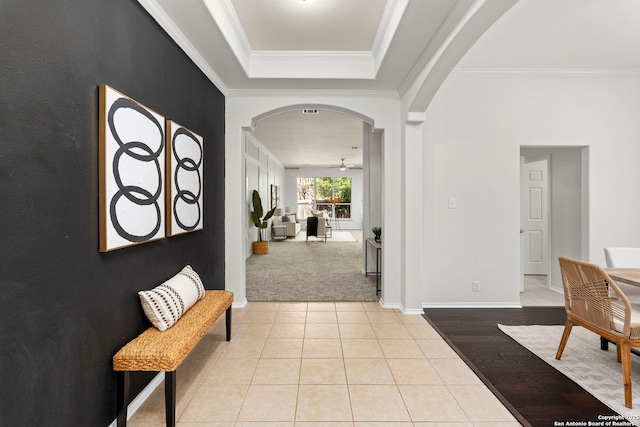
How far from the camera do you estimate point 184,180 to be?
243 centimetres

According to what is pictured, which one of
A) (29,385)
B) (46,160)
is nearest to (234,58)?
(46,160)

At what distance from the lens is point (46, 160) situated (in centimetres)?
125

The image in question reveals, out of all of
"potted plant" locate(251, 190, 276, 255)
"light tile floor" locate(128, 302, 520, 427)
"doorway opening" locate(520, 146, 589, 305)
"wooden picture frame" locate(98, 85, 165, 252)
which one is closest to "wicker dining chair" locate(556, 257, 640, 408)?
"light tile floor" locate(128, 302, 520, 427)

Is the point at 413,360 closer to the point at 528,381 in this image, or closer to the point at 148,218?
the point at 528,381

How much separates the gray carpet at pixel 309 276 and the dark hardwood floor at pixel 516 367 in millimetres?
1120

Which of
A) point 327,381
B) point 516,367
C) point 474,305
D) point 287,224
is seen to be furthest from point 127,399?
point 287,224

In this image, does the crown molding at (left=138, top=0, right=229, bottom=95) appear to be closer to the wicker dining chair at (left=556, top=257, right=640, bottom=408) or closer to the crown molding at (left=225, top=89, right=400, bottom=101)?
the crown molding at (left=225, top=89, right=400, bottom=101)

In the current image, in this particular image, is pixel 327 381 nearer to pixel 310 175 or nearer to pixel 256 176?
pixel 256 176

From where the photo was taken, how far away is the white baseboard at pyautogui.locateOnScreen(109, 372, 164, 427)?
181 cm

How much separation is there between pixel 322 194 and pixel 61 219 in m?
12.0

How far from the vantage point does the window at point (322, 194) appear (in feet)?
43.3

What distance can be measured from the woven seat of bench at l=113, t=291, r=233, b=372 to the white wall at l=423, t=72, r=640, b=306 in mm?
2613

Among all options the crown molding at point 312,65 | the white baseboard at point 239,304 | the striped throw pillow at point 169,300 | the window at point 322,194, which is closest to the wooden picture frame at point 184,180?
the striped throw pillow at point 169,300

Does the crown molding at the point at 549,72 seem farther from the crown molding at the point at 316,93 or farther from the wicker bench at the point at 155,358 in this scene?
the wicker bench at the point at 155,358
